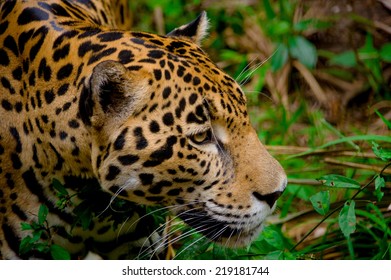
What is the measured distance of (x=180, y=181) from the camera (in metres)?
3.82

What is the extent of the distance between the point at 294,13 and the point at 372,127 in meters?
1.55

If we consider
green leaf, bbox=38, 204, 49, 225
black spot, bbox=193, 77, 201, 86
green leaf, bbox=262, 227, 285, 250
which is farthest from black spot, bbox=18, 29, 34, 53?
green leaf, bbox=262, 227, 285, 250

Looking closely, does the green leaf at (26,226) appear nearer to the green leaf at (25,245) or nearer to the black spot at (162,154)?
the green leaf at (25,245)

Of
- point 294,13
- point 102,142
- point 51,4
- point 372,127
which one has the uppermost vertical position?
point 51,4

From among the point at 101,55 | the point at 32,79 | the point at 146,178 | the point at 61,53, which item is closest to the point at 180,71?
the point at 101,55

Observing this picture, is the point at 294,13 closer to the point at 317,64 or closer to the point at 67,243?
the point at 317,64

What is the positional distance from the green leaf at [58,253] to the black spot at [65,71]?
0.87 metres

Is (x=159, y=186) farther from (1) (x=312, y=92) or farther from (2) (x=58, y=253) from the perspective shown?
(1) (x=312, y=92)

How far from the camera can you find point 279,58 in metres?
6.71

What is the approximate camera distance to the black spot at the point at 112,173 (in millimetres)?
3723

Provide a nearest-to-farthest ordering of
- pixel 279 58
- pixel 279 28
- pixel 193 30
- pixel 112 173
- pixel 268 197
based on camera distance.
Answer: pixel 112 173 → pixel 268 197 → pixel 193 30 → pixel 279 58 → pixel 279 28

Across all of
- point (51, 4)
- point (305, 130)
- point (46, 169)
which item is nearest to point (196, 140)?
point (46, 169)

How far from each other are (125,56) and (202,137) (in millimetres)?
514

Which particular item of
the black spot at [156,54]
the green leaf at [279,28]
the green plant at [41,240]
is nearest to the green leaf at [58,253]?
the green plant at [41,240]
